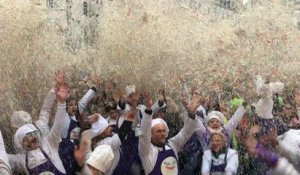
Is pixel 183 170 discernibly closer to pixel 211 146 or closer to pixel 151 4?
pixel 211 146

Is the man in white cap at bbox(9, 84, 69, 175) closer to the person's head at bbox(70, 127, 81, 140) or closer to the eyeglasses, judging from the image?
the eyeglasses

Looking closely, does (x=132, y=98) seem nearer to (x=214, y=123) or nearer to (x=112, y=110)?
(x=112, y=110)

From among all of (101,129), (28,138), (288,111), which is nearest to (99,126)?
(101,129)

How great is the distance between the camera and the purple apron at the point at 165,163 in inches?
205

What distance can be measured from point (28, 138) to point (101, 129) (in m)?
0.87

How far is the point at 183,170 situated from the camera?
20.1 ft

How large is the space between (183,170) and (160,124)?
0.91m

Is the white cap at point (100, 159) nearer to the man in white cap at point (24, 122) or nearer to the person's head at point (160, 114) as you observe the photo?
the man in white cap at point (24, 122)

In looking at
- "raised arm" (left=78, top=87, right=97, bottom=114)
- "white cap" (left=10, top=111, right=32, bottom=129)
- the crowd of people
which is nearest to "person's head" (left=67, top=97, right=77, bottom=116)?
the crowd of people

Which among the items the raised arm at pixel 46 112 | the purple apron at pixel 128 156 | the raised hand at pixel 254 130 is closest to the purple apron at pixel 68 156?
Answer: the raised arm at pixel 46 112

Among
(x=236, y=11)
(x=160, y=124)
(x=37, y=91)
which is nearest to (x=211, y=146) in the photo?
(x=160, y=124)

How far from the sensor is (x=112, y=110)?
6637 mm

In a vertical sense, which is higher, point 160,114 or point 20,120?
point 20,120

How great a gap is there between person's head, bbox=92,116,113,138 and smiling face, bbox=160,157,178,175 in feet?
2.21
